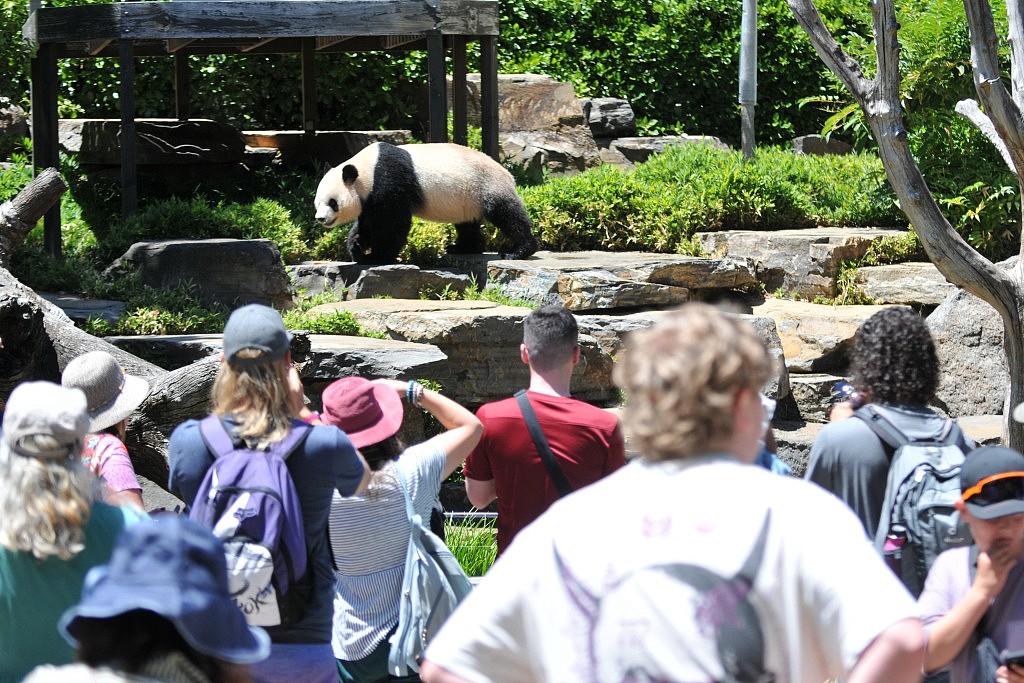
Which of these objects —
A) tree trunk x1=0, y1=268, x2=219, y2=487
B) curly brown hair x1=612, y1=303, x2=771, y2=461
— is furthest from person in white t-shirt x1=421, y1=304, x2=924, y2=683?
tree trunk x1=0, y1=268, x2=219, y2=487

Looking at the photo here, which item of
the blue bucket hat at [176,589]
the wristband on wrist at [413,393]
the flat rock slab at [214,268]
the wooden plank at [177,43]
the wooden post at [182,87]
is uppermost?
the wooden plank at [177,43]

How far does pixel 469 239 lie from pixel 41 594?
7.55 meters

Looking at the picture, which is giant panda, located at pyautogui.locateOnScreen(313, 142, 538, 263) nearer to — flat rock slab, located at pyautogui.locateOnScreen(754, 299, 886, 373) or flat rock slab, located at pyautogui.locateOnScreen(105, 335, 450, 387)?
flat rock slab, located at pyautogui.locateOnScreen(754, 299, 886, 373)

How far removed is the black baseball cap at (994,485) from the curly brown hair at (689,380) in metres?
0.83

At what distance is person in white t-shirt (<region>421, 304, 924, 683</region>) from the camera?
1.67 meters

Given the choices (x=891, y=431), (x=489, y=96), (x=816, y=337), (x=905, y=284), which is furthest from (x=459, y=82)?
(x=891, y=431)

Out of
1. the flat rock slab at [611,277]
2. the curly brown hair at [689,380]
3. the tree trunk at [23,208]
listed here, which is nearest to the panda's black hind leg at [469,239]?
the flat rock slab at [611,277]

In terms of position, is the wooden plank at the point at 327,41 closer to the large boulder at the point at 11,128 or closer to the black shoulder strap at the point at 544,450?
the large boulder at the point at 11,128

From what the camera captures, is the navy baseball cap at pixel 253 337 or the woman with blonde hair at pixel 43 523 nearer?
the woman with blonde hair at pixel 43 523

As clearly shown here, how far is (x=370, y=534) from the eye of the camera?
9.89 ft

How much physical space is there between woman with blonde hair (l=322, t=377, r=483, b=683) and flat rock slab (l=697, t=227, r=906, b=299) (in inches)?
259

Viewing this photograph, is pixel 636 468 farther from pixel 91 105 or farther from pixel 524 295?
pixel 91 105

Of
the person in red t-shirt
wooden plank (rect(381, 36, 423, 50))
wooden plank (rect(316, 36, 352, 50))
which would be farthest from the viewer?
wooden plank (rect(316, 36, 352, 50))

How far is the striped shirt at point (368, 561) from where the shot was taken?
3000mm
